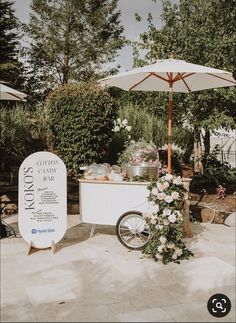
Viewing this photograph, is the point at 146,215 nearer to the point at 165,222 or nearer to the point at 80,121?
the point at 165,222

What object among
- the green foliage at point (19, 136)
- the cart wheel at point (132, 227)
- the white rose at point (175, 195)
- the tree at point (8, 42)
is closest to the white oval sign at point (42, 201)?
the cart wheel at point (132, 227)

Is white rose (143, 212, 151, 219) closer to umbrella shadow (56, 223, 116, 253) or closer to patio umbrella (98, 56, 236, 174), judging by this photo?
patio umbrella (98, 56, 236, 174)

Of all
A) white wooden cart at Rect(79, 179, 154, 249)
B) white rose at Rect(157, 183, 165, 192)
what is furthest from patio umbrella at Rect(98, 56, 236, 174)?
white rose at Rect(157, 183, 165, 192)

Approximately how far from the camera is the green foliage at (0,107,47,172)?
9.46 meters

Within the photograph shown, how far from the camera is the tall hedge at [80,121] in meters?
9.38

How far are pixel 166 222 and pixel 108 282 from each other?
3.79 feet

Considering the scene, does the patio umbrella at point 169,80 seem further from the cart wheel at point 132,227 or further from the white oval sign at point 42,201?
the white oval sign at point 42,201

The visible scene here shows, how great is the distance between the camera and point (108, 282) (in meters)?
4.68

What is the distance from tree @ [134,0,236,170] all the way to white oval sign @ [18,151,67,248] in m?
5.16

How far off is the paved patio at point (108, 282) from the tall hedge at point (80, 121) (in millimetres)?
3322

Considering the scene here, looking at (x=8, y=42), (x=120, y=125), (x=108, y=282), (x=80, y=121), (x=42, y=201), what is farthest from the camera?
(x=8, y=42)

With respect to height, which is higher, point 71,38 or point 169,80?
point 71,38

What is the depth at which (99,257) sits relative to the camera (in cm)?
560

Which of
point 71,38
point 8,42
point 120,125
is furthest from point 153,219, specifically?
point 71,38
